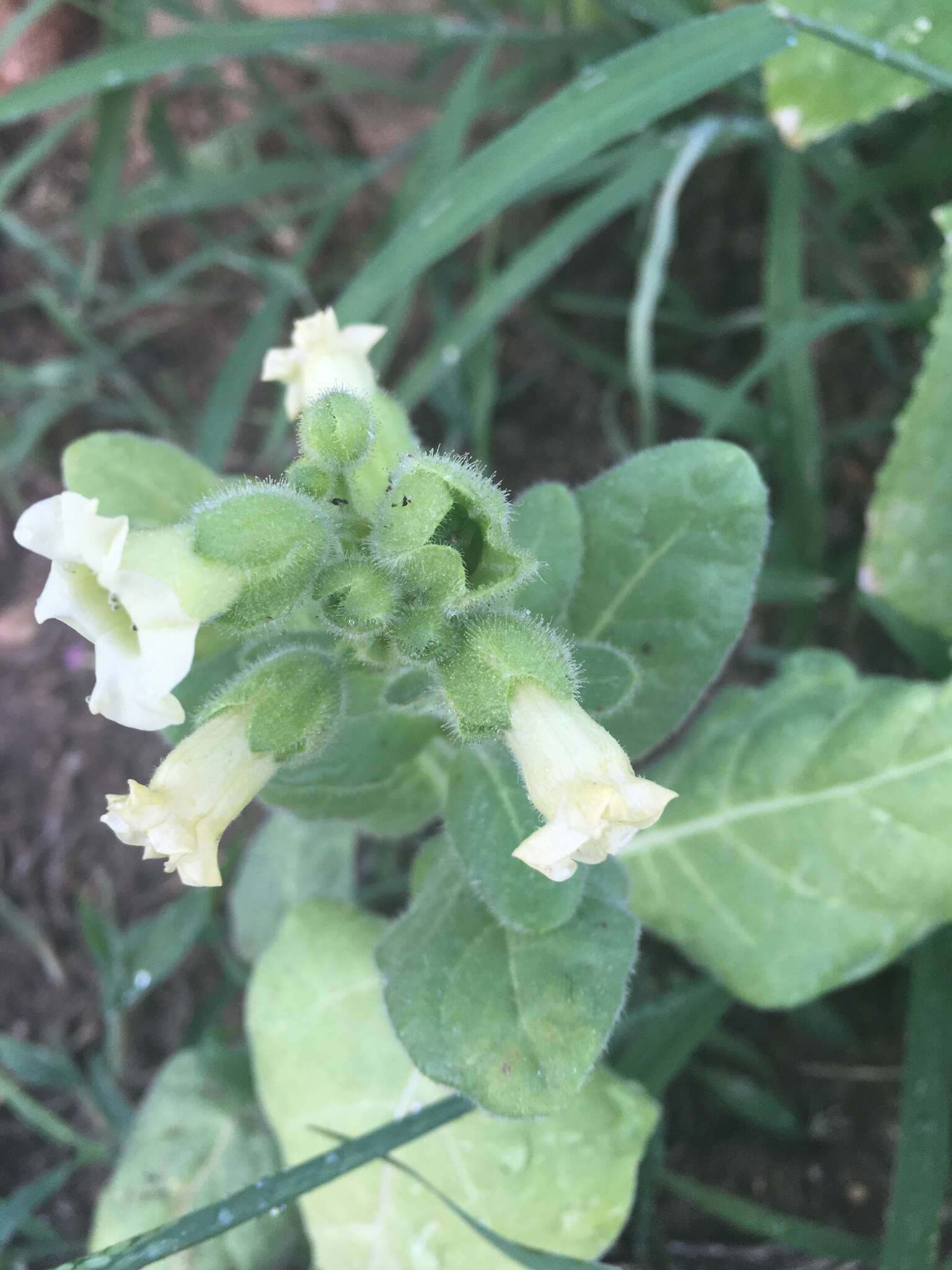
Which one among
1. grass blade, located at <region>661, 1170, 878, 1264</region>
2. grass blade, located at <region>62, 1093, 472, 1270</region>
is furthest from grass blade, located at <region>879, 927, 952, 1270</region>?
grass blade, located at <region>62, 1093, 472, 1270</region>

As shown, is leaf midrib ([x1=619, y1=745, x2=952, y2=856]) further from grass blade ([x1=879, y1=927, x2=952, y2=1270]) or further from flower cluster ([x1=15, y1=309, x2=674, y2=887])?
flower cluster ([x1=15, y1=309, x2=674, y2=887])

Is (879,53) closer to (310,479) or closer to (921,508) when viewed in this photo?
(921,508)

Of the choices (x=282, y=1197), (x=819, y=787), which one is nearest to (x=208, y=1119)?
(x=282, y=1197)

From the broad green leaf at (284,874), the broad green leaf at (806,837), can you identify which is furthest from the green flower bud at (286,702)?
the broad green leaf at (284,874)

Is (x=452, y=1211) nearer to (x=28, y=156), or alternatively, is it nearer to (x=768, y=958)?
(x=768, y=958)

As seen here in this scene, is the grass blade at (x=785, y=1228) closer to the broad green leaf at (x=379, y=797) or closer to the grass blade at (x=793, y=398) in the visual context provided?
the broad green leaf at (x=379, y=797)

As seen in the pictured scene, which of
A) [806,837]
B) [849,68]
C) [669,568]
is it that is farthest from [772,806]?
[849,68]
